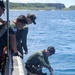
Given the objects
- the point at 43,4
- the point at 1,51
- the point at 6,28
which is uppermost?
the point at 6,28

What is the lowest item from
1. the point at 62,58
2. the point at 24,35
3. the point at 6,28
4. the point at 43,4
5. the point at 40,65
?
the point at 43,4

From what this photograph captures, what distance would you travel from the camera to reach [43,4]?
144625mm

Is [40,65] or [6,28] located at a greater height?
[6,28]

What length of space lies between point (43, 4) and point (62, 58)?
126596 mm

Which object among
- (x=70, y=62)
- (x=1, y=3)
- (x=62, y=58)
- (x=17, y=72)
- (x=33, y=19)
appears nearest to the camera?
(x=17, y=72)

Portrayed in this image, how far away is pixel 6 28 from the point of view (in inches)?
179

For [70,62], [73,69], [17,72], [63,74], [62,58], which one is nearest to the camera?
[17,72]

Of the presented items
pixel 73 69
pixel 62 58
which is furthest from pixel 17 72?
pixel 62 58

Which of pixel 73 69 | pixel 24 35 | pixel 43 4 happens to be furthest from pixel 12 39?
pixel 43 4

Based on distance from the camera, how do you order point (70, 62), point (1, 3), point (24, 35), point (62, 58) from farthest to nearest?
point (62, 58)
point (70, 62)
point (24, 35)
point (1, 3)

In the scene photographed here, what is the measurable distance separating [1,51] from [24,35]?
254 centimetres

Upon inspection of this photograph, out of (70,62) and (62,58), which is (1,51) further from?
(62,58)

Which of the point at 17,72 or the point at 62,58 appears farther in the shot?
the point at 62,58

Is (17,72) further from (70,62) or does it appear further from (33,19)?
(70,62)
